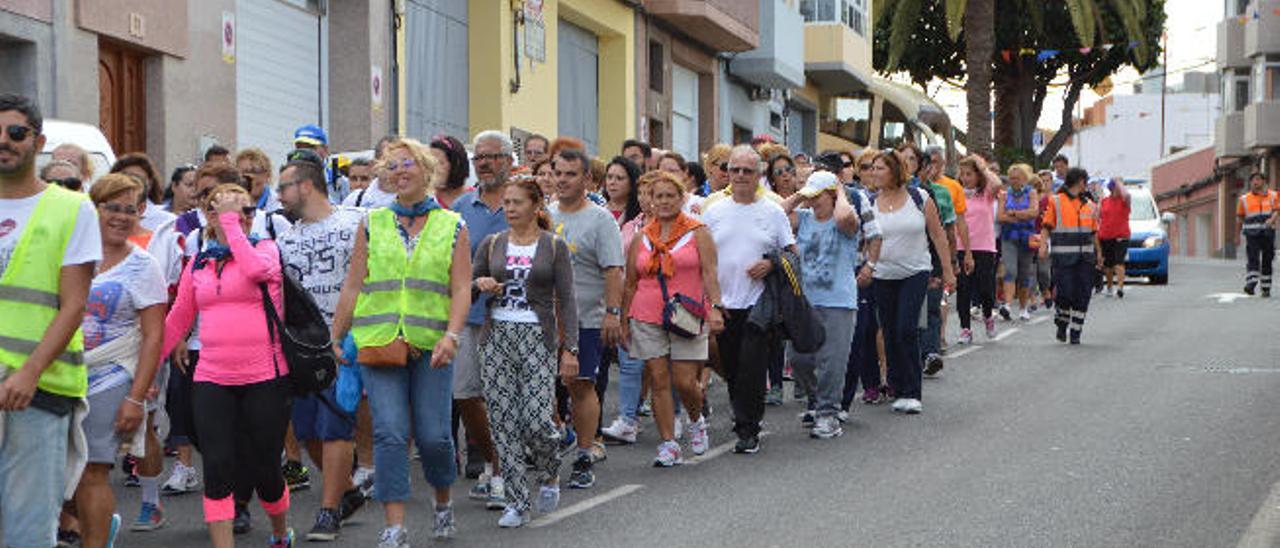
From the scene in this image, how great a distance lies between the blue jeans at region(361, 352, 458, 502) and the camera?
8.51 m

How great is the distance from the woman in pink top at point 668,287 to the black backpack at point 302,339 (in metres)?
3.41

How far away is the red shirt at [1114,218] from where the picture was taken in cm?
2681

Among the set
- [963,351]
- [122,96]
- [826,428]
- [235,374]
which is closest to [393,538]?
[235,374]

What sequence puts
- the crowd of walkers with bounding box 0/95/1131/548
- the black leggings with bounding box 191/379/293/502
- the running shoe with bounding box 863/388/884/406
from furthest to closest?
the running shoe with bounding box 863/388/884/406
the black leggings with bounding box 191/379/293/502
the crowd of walkers with bounding box 0/95/1131/548

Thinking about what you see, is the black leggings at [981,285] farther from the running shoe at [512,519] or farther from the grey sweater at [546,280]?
the running shoe at [512,519]

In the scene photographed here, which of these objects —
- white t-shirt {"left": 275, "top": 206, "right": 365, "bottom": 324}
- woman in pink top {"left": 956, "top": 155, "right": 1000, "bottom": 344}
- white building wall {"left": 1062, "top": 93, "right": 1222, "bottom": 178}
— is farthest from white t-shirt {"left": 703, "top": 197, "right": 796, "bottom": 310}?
white building wall {"left": 1062, "top": 93, "right": 1222, "bottom": 178}

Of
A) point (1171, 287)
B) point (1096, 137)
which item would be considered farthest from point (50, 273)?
point (1096, 137)

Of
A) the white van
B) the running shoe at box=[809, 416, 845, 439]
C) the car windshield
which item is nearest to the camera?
the white van

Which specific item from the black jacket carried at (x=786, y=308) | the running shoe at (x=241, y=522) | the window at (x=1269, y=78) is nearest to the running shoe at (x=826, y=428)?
the black jacket carried at (x=786, y=308)

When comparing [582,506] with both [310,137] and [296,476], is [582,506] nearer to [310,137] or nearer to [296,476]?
[296,476]

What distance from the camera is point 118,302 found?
7.86 m

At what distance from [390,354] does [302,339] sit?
45 cm

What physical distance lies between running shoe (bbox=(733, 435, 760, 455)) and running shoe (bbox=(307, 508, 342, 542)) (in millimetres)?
3585

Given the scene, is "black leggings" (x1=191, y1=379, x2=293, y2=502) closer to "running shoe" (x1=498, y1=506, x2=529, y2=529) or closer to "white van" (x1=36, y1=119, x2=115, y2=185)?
"running shoe" (x1=498, y1=506, x2=529, y2=529)
